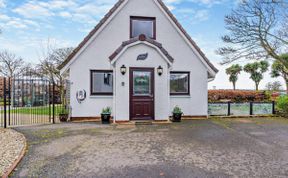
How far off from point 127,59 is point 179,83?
3.45 metres

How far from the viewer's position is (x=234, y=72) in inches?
1705

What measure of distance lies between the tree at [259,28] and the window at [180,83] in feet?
20.3

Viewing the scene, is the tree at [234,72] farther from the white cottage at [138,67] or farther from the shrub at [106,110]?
the shrub at [106,110]

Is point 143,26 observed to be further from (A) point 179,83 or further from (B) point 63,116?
(B) point 63,116

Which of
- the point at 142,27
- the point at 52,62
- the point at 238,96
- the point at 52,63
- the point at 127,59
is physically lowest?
the point at 238,96

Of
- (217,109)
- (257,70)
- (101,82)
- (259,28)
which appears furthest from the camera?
(257,70)

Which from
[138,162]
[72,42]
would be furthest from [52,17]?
[138,162]

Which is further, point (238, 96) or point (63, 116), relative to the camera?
point (238, 96)

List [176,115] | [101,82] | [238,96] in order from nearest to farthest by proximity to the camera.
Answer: [176,115] → [101,82] → [238,96]

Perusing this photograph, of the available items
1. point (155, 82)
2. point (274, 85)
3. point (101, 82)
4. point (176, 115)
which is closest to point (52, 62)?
point (101, 82)

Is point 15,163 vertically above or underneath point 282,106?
underneath

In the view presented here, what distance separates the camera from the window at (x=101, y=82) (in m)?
10.4

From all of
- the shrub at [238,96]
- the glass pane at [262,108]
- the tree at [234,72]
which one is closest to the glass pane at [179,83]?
the glass pane at [262,108]

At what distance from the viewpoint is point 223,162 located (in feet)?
14.9
